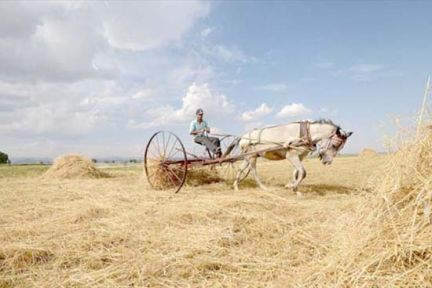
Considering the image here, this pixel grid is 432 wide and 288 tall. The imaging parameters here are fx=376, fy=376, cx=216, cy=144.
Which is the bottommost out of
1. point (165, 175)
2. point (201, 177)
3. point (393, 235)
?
point (393, 235)

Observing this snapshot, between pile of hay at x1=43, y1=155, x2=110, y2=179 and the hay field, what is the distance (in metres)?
7.55

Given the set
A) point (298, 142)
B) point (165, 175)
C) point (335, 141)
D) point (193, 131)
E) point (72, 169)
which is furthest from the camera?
point (72, 169)

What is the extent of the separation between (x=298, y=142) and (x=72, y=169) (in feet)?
32.8

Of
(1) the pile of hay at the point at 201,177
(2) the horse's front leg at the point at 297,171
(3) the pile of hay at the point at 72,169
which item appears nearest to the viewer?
(2) the horse's front leg at the point at 297,171

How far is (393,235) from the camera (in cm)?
309

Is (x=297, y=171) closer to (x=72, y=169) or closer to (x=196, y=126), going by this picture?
(x=196, y=126)

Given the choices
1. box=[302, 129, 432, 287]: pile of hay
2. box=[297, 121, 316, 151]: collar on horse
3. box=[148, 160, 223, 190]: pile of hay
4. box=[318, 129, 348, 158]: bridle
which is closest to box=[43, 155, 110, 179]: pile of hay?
box=[148, 160, 223, 190]: pile of hay

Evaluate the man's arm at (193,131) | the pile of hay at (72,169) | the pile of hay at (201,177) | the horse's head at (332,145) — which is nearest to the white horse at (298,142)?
the horse's head at (332,145)

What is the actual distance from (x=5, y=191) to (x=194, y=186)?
17.6 feet

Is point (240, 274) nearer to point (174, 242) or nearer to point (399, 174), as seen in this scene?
point (174, 242)

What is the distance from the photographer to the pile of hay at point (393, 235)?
2857 millimetres

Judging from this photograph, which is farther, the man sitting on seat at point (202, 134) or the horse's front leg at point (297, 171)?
the man sitting on seat at point (202, 134)

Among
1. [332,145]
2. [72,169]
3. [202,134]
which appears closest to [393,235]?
[332,145]

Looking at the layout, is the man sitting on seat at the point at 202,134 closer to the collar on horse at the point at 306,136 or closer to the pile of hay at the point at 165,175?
the pile of hay at the point at 165,175
